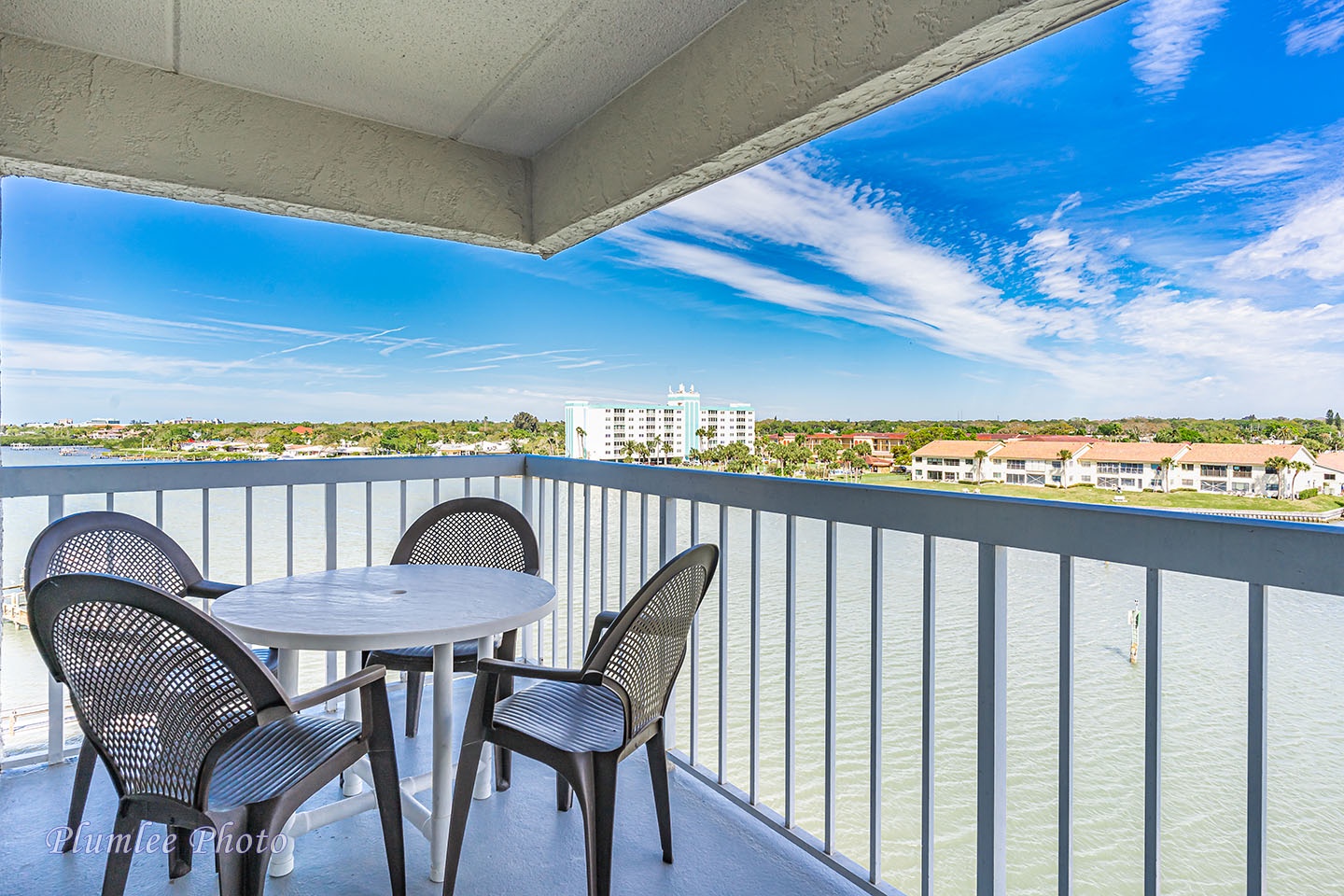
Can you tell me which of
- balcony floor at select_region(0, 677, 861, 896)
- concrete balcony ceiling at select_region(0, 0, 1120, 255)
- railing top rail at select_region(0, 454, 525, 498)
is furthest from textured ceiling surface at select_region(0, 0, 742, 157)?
balcony floor at select_region(0, 677, 861, 896)

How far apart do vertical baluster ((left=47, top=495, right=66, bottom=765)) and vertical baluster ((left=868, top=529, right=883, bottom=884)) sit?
285 cm

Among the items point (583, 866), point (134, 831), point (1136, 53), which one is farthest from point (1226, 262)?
point (134, 831)

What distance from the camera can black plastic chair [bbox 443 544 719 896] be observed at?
148 cm

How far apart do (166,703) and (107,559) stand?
1.20 metres

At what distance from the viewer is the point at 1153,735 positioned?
3.86ft

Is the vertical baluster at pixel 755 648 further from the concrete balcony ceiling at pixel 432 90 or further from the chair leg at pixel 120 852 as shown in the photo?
the chair leg at pixel 120 852

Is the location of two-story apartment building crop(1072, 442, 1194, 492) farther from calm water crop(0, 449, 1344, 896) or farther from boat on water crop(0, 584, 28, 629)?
boat on water crop(0, 584, 28, 629)

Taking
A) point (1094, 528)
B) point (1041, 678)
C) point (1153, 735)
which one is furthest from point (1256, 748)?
point (1041, 678)

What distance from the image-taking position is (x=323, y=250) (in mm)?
9188

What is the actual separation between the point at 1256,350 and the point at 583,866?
399 centimetres

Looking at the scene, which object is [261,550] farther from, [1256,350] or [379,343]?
[379,343]

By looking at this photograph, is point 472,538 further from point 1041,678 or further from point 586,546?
point 1041,678

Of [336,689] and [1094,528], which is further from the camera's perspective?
[336,689]

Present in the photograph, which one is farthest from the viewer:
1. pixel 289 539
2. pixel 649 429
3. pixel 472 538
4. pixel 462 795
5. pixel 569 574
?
pixel 649 429
